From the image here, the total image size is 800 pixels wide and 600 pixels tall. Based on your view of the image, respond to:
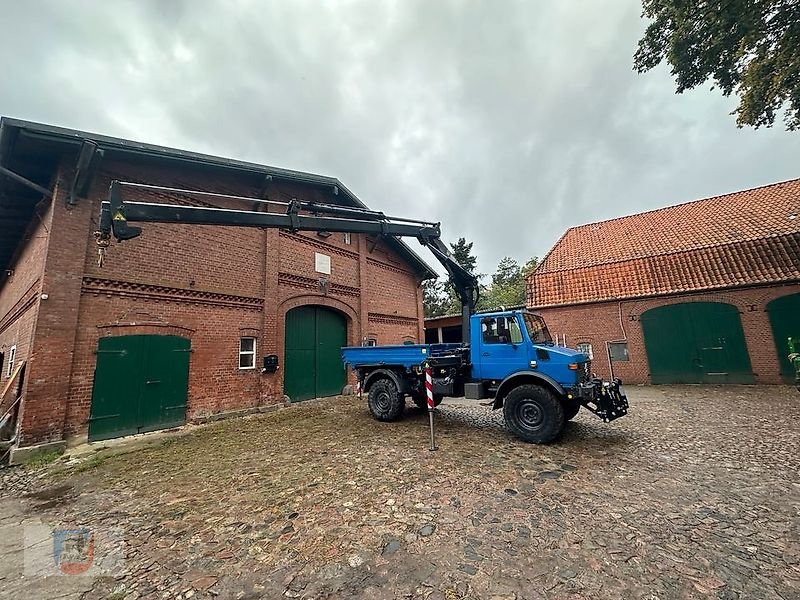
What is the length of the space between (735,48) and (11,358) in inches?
743

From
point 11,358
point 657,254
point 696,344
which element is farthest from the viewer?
point 657,254

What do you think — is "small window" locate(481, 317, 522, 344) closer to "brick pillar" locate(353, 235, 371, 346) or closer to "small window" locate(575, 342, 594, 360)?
"brick pillar" locate(353, 235, 371, 346)

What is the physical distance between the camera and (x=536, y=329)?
6.60m

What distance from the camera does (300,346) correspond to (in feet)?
35.8

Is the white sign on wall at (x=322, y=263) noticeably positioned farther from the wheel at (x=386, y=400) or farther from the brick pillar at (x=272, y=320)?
the wheel at (x=386, y=400)

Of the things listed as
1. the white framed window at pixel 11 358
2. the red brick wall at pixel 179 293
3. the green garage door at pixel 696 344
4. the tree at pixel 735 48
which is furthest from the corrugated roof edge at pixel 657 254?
the white framed window at pixel 11 358

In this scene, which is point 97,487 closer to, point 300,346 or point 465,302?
point 300,346

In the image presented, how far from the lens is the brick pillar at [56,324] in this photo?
240 inches

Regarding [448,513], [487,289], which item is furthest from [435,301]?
[448,513]

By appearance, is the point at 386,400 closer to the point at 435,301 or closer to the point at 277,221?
the point at 277,221

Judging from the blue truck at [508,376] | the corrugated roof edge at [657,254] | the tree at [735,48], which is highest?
the tree at [735,48]

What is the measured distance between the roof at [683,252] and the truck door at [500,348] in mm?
9828

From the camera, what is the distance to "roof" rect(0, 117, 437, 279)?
6.47 meters

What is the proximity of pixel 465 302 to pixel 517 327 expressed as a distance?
7.15 ft
